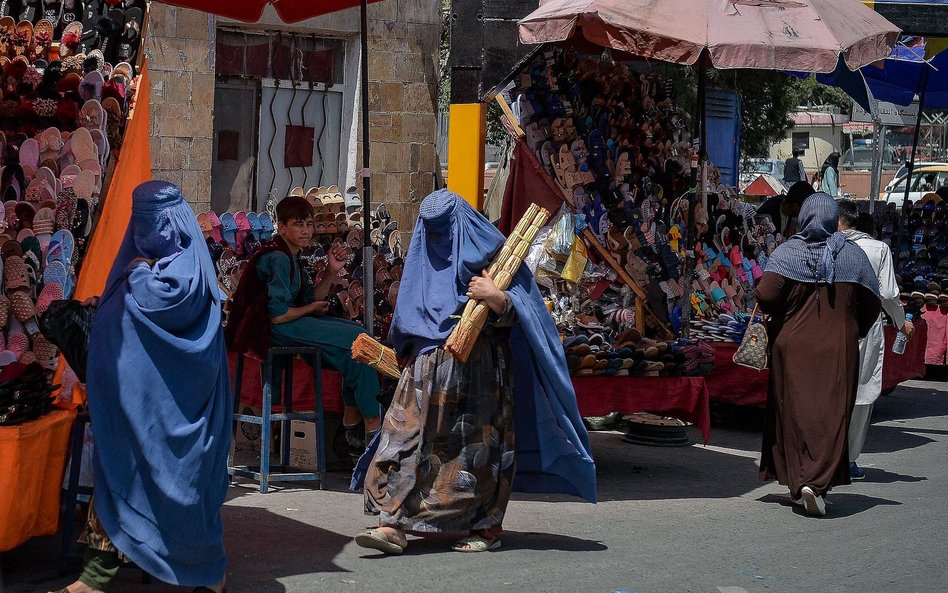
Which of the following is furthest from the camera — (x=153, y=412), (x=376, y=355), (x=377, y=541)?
(x=376, y=355)

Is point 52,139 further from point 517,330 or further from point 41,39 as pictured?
point 517,330

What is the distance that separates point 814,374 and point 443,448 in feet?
7.94

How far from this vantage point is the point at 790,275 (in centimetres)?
688

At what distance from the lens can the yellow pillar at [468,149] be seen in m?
8.67

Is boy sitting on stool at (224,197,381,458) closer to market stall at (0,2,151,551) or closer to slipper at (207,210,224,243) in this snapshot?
slipper at (207,210,224,243)

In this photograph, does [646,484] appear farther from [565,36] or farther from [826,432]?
[565,36]

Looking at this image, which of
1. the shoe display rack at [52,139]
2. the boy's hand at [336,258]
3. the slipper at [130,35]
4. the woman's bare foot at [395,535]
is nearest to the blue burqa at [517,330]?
the woman's bare foot at [395,535]

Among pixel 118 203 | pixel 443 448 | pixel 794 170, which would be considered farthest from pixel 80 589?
pixel 794 170

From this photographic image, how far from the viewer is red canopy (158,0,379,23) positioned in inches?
279

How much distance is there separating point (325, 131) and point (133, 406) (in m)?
7.92

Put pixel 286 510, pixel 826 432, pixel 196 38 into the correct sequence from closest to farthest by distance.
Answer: pixel 286 510
pixel 826 432
pixel 196 38

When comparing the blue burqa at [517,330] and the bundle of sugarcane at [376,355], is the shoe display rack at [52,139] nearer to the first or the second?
the bundle of sugarcane at [376,355]

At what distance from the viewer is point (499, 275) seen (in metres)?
5.61

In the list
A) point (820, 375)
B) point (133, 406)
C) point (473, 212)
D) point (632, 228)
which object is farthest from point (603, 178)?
point (133, 406)
